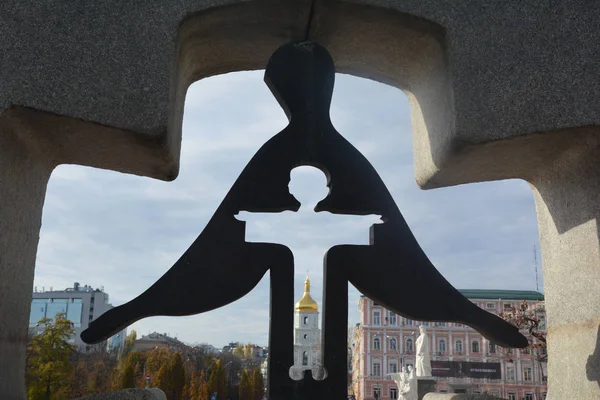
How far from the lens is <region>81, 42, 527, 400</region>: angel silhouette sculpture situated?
2816 millimetres

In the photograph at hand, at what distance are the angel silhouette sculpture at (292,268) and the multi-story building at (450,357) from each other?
156 ft

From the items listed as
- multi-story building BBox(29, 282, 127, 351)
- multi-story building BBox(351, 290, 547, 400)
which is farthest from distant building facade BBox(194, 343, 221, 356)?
multi-story building BBox(351, 290, 547, 400)

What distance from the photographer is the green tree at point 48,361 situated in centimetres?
2075

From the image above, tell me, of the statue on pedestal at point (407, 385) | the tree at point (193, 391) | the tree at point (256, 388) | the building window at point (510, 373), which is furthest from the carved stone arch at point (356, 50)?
the tree at point (256, 388)

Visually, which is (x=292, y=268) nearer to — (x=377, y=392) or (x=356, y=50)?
(x=356, y=50)

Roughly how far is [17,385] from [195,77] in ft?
6.35

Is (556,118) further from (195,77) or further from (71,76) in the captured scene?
(71,76)

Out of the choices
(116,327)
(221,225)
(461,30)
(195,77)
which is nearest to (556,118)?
(461,30)

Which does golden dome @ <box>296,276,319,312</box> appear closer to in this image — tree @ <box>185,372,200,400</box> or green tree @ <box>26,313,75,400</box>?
tree @ <box>185,372,200,400</box>

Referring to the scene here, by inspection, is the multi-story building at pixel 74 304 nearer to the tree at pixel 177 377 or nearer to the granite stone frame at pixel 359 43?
the tree at pixel 177 377

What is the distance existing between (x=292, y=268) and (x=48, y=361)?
22.1m

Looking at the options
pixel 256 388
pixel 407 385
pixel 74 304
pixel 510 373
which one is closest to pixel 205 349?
pixel 74 304

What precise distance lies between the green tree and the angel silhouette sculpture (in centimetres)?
1926

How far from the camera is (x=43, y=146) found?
3105 millimetres
